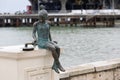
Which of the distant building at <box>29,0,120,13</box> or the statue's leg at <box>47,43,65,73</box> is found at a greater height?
the statue's leg at <box>47,43,65,73</box>

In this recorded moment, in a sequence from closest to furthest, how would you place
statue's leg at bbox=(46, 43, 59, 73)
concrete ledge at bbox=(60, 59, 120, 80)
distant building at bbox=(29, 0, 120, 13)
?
statue's leg at bbox=(46, 43, 59, 73) → concrete ledge at bbox=(60, 59, 120, 80) → distant building at bbox=(29, 0, 120, 13)

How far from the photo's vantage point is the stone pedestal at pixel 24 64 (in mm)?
6520

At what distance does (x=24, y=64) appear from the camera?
21.7 feet

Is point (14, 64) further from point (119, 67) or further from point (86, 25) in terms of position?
point (86, 25)

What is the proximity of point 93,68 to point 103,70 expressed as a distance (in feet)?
1.29

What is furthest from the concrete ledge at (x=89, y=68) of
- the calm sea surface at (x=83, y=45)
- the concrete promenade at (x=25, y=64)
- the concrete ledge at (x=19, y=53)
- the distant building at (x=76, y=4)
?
the distant building at (x=76, y=4)

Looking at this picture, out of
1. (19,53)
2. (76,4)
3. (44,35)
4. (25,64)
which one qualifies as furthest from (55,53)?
(76,4)

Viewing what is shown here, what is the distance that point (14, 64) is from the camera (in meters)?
6.54

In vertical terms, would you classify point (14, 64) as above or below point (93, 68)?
above

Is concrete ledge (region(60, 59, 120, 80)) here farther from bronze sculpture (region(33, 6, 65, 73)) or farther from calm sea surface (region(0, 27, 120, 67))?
bronze sculpture (region(33, 6, 65, 73))

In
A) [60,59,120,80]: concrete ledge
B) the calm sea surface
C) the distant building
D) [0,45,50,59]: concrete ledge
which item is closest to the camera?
[0,45,50,59]: concrete ledge

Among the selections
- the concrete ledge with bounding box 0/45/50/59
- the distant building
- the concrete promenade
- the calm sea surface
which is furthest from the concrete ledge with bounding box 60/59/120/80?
the distant building

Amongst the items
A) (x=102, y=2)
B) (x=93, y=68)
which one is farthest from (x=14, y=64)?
(x=102, y=2)

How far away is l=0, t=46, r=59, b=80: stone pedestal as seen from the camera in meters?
6.52
